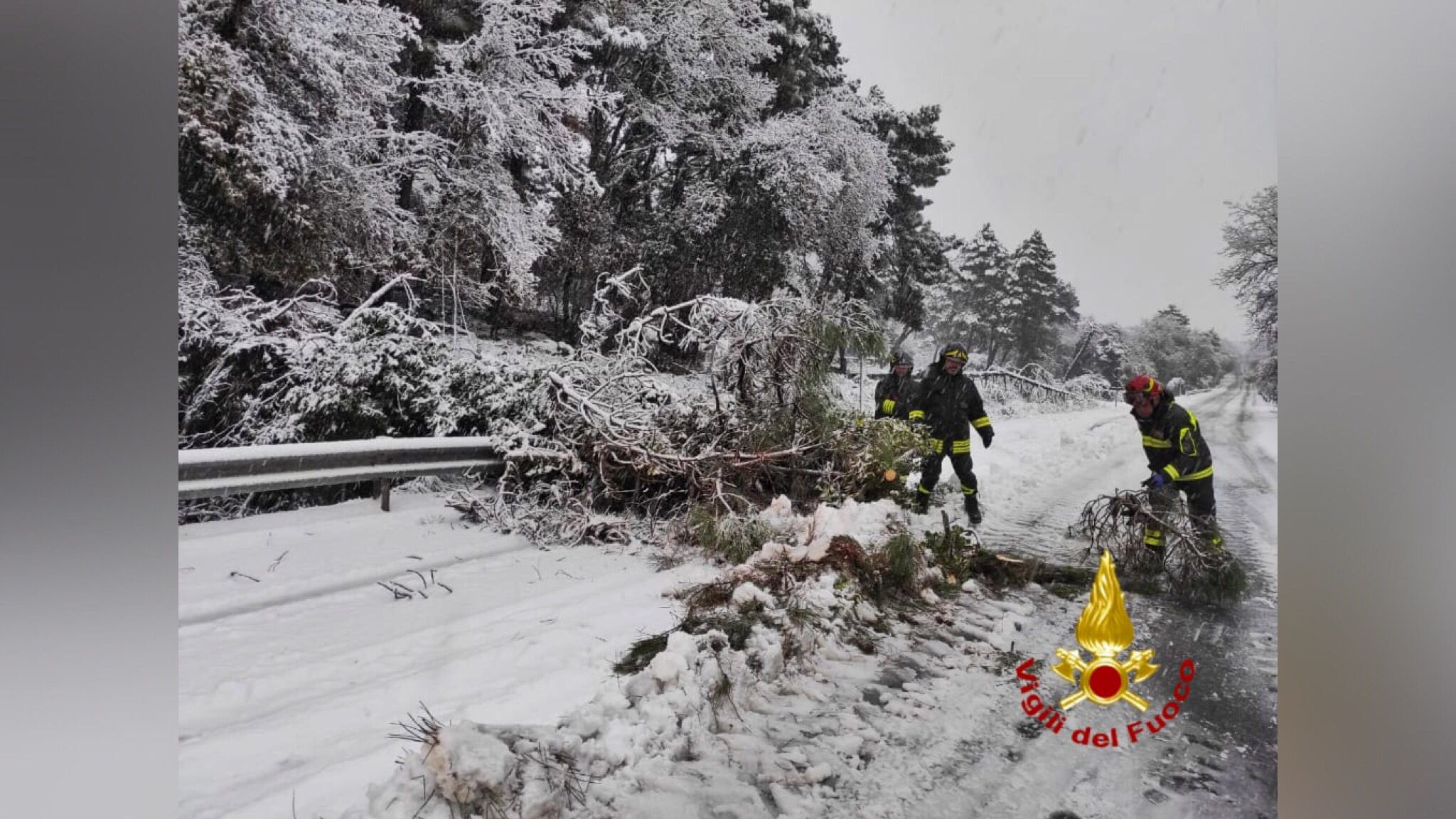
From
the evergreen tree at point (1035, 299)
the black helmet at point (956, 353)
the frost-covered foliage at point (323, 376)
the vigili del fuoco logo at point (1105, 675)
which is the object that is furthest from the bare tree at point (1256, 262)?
the frost-covered foliage at point (323, 376)

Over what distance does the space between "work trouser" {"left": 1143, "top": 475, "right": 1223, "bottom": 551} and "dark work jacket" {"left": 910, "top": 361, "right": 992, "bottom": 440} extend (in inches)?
18.7

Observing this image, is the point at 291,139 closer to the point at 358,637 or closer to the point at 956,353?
the point at 358,637

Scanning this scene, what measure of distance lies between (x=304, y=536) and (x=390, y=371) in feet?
1.70

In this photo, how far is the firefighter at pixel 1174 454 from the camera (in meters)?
1.80

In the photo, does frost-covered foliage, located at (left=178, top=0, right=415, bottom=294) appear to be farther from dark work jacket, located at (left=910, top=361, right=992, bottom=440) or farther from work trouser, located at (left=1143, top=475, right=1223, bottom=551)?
work trouser, located at (left=1143, top=475, right=1223, bottom=551)

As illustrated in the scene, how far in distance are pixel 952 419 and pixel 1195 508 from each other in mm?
648

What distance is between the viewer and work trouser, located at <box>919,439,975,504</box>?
191cm

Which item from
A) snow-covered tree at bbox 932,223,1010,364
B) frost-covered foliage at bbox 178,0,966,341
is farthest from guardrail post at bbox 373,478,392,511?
snow-covered tree at bbox 932,223,1010,364
